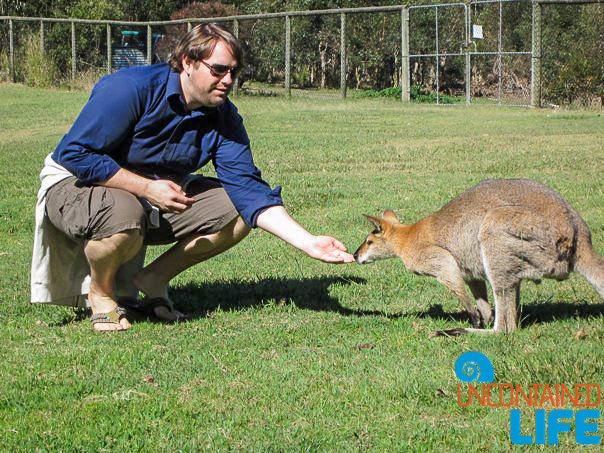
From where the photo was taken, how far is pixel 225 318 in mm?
5055

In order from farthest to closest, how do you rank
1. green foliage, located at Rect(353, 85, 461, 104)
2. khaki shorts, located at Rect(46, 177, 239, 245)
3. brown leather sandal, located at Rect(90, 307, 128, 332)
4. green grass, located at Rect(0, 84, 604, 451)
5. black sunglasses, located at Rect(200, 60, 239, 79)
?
1. green foliage, located at Rect(353, 85, 461, 104)
2. brown leather sandal, located at Rect(90, 307, 128, 332)
3. khaki shorts, located at Rect(46, 177, 239, 245)
4. black sunglasses, located at Rect(200, 60, 239, 79)
5. green grass, located at Rect(0, 84, 604, 451)

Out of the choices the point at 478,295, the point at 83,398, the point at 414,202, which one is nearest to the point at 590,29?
the point at 414,202

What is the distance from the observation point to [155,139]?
479cm

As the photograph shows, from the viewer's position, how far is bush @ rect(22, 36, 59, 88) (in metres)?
22.4

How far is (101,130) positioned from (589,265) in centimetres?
247

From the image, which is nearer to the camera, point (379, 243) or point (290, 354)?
point (290, 354)

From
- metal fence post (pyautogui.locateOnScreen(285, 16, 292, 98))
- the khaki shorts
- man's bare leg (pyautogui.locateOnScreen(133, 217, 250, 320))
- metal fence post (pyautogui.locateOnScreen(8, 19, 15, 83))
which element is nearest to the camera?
the khaki shorts

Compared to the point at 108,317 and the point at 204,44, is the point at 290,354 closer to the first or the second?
the point at 108,317

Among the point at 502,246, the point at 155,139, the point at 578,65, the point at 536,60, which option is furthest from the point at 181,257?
the point at 578,65

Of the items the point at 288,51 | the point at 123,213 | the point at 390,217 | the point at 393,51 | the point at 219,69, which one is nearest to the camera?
the point at 219,69

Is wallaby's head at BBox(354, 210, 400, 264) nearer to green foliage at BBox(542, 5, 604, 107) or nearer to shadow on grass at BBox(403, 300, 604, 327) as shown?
shadow on grass at BBox(403, 300, 604, 327)

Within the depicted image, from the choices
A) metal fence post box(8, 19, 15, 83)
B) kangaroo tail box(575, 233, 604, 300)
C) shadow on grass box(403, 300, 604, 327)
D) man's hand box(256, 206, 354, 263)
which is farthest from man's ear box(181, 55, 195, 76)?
metal fence post box(8, 19, 15, 83)

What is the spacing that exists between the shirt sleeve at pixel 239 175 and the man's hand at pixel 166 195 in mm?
393

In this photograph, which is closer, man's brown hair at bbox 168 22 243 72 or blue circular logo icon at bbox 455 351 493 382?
blue circular logo icon at bbox 455 351 493 382
